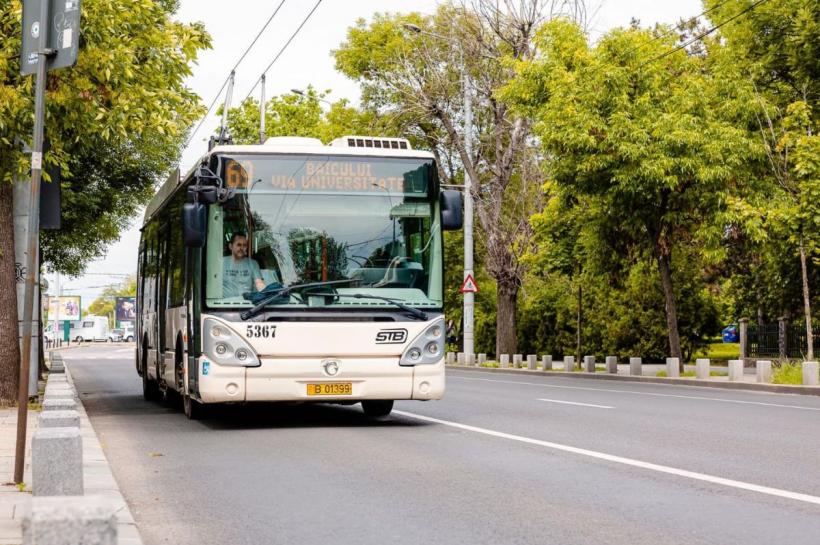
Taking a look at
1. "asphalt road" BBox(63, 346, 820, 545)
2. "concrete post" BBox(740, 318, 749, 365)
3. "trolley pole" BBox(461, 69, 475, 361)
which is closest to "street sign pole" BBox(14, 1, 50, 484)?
"asphalt road" BBox(63, 346, 820, 545)

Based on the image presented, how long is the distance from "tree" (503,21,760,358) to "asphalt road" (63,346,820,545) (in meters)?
11.0

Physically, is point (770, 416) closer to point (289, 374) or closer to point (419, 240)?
point (419, 240)

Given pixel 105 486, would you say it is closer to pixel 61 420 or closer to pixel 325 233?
pixel 61 420

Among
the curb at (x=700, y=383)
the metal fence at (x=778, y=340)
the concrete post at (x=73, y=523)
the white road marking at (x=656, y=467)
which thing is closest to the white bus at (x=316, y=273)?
the white road marking at (x=656, y=467)

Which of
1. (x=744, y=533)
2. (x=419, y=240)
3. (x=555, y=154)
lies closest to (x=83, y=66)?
(x=419, y=240)

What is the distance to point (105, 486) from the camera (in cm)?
800

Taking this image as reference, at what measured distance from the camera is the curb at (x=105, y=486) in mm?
6222

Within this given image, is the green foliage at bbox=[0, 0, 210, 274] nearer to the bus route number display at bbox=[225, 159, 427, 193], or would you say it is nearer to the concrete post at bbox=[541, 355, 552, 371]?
the bus route number display at bbox=[225, 159, 427, 193]

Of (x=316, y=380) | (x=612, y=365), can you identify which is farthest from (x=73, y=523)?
(x=612, y=365)

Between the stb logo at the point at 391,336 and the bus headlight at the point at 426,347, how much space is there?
0.40 feet

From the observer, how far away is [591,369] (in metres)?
31.8

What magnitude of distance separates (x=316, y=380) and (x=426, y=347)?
125 centimetres

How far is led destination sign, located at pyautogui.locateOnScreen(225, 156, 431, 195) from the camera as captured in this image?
12.5 m

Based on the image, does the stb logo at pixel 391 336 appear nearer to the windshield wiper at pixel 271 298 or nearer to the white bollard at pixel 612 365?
the windshield wiper at pixel 271 298
